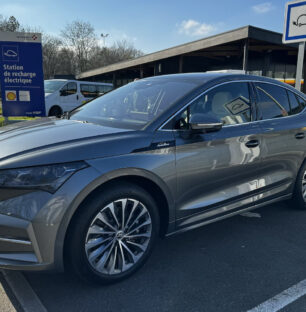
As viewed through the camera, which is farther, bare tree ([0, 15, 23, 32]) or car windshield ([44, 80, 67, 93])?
bare tree ([0, 15, 23, 32])

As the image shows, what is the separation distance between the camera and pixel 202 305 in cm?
227

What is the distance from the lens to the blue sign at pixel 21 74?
22.7 ft

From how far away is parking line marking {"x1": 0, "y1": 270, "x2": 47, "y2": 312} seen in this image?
220 cm

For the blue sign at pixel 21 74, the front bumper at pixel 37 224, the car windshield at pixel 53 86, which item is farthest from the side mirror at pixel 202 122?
the car windshield at pixel 53 86

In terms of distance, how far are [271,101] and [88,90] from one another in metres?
13.5

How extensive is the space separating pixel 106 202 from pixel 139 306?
2.53ft

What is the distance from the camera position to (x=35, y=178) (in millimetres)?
2053

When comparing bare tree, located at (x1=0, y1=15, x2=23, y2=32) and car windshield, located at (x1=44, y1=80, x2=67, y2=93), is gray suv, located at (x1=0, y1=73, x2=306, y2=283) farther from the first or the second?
bare tree, located at (x1=0, y1=15, x2=23, y2=32)

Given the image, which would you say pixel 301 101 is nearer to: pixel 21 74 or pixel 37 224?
pixel 37 224

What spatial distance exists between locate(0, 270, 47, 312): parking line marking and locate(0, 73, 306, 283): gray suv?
31 centimetres

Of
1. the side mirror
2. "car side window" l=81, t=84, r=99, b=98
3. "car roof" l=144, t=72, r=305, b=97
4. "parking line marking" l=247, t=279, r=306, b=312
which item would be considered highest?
"car side window" l=81, t=84, r=99, b=98

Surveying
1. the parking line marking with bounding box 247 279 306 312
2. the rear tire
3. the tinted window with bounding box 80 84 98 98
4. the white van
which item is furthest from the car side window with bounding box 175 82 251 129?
the tinted window with bounding box 80 84 98 98

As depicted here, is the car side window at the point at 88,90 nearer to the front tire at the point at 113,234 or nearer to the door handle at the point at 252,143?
the door handle at the point at 252,143

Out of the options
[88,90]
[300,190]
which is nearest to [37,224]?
[300,190]
